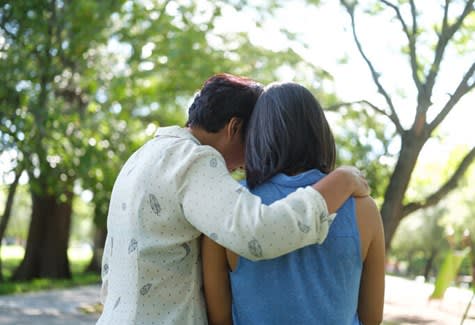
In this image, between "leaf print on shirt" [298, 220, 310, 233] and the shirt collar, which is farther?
the shirt collar

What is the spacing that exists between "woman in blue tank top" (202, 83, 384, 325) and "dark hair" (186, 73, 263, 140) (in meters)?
0.07

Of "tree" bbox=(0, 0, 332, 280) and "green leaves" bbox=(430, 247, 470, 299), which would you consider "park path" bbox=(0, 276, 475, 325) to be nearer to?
"tree" bbox=(0, 0, 332, 280)

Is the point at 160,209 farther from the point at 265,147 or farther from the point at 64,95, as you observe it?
the point at 64,95

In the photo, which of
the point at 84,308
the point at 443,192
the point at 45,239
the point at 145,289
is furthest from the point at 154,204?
the point at 45,239

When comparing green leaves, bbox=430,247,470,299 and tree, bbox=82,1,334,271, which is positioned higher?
tree, bbox=82,1,334,271

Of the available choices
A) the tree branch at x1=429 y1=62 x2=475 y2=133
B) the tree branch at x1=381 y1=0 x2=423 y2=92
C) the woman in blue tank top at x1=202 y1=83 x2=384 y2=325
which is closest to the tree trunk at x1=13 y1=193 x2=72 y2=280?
the tree branch at x1=381 y1=0 x2=423 y2=92

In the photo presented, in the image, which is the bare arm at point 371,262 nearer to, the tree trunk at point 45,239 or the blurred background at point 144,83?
the blurred background at point 144,83

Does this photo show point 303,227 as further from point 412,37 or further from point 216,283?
point 412,37

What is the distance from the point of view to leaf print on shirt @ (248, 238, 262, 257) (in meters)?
2.03

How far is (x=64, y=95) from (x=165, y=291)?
15435 mm

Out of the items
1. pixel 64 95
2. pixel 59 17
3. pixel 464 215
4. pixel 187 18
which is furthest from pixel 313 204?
pixel 464 215

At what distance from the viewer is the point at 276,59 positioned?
44.8ft

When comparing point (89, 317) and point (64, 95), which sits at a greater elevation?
point (64, 95)

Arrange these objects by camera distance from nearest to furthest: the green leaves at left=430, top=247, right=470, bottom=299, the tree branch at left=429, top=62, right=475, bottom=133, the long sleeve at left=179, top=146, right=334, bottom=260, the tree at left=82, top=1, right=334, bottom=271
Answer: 1. the long sleeve at left=179, top=146, right=334, bottom=260
2. the green leaves at left=430, top=247, right=470, bottom=299
3. the tree branch at left=429, top=62, right=475, bottom=133
4. the tree at left=82, top=1, right=334, bottom=271
